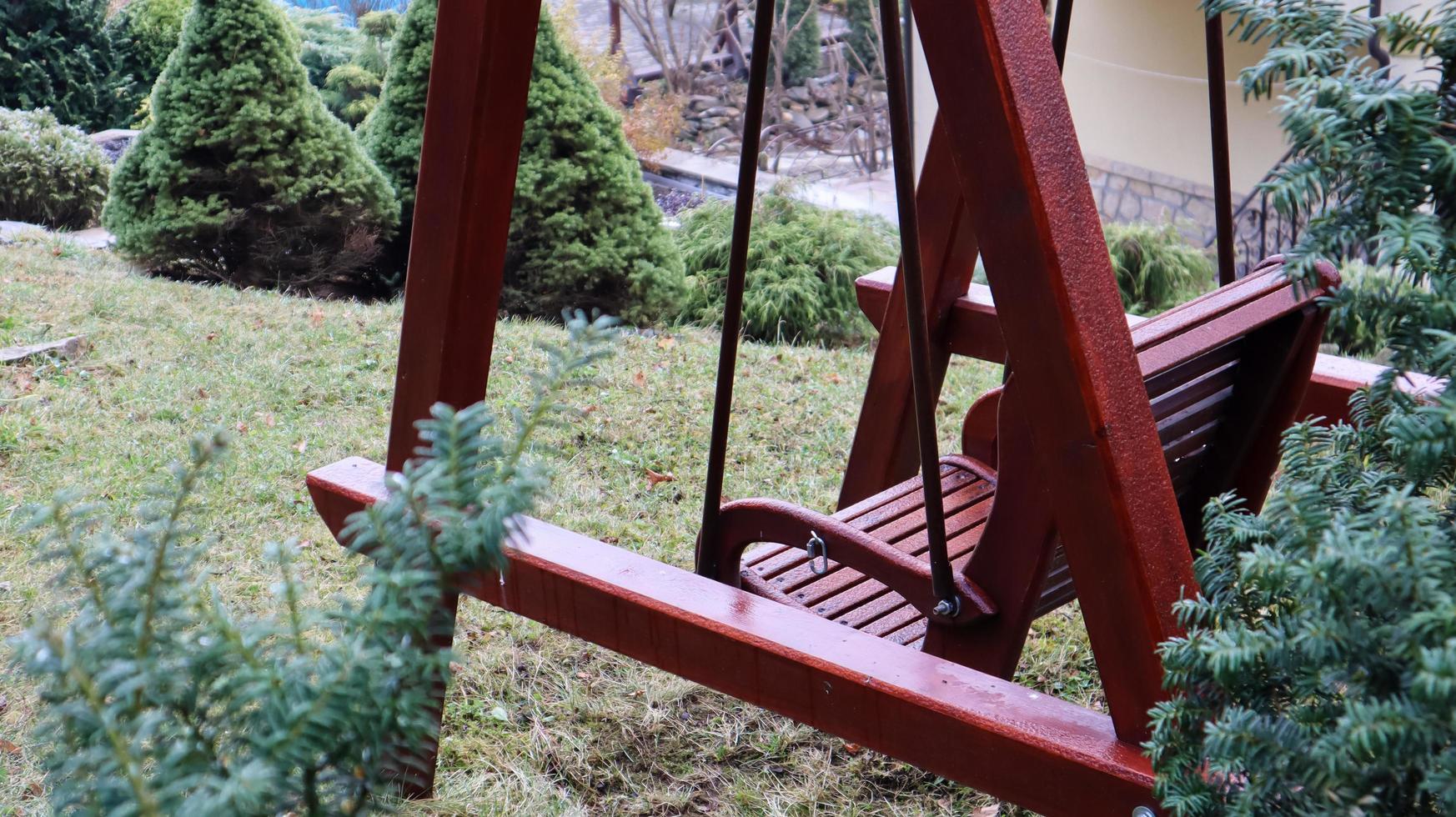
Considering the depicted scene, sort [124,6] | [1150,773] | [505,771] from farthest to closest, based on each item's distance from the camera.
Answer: [124,6] → [505,771] → [1150,773]

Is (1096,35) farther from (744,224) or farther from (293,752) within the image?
(293,752)

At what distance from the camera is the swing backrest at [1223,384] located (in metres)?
1.67

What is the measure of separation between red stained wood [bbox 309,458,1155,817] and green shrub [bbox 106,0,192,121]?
35.6 ft

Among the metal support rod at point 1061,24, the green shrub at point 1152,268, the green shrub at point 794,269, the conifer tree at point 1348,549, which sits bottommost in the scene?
the green shrub at point 794,269

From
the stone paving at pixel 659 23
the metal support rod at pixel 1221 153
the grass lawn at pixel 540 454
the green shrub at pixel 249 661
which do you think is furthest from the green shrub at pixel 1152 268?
the green shrub at pixel 249 661

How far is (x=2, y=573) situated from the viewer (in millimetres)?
3342

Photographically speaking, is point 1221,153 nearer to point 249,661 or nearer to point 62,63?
point 249,661

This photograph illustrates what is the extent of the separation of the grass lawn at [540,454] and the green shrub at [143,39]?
517 cm

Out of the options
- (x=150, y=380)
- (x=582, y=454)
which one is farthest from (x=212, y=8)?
(x=582, y=454)

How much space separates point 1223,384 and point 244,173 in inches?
236

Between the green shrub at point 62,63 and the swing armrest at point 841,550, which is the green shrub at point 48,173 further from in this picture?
the swing armrest at point 841,550

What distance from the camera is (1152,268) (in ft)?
22.8

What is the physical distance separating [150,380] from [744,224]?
12.0ft

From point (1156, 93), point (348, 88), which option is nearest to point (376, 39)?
point (348, 88)
